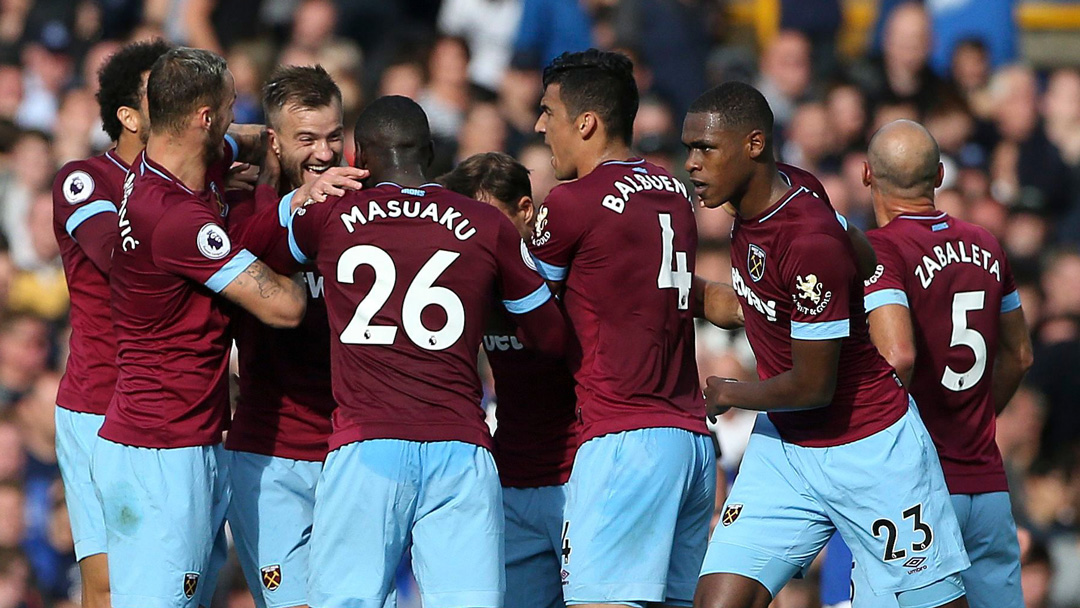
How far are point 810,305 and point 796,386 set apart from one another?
32cm

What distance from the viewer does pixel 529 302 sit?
635 cm

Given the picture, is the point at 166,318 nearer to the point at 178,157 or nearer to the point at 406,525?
the point at 178,157

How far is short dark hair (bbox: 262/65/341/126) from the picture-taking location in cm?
684

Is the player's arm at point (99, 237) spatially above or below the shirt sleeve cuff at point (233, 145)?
below

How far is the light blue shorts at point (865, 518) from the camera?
6.41m

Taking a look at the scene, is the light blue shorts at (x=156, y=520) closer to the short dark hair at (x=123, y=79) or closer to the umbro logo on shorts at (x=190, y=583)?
the umbro logo on shorts at (x=190, y=583)

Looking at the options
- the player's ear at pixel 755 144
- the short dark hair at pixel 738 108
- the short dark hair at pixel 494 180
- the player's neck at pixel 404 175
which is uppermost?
the short dark hair at pixel 738 108

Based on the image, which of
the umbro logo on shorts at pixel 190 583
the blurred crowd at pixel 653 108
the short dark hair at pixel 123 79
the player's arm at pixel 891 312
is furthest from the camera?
the blurred crowd at pixel 653 108

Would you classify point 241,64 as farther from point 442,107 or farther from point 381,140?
point 381,140

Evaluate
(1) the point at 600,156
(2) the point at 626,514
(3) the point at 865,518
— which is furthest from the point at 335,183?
(3) the point at 865,518

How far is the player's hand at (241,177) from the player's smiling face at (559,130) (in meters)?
1.31

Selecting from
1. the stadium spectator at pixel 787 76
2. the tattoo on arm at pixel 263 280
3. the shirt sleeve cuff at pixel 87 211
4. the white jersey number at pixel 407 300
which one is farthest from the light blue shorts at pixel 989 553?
the stadium spectator at pixel 787 76

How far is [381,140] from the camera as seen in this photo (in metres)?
6.32

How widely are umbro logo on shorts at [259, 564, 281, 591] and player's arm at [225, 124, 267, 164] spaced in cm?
174
